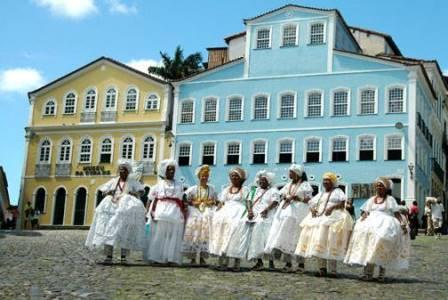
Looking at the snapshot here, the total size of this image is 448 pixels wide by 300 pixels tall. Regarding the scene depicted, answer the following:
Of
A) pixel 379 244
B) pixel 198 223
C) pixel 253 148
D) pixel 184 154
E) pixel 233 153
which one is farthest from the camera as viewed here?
pixel 184 154

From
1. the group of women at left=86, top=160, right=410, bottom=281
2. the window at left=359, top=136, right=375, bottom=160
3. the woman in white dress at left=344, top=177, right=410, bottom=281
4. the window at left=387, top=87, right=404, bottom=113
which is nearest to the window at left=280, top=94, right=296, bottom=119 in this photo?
the window at left=359, top=136, right=375, bottom=160

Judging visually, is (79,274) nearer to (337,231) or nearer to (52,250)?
(337,231)

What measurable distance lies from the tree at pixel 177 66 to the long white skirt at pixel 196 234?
49.2m

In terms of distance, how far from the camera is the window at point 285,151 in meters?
46.2

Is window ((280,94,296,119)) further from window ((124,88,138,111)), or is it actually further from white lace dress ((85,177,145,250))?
white lace dress ((85,177,145,250))

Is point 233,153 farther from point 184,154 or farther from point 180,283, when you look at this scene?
point 180,283

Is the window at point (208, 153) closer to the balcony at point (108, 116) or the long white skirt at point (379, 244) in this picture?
the balcony at point (108, 116)

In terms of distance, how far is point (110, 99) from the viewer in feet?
169

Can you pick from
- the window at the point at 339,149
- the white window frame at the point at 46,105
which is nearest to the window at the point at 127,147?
the white window frame at the point at 46,105

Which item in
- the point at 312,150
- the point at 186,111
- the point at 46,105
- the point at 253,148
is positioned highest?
the point at 46,105

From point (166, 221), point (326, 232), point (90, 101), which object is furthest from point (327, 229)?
point (90, 101)

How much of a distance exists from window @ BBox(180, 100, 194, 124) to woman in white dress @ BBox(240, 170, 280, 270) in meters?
35.5

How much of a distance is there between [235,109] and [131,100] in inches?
281

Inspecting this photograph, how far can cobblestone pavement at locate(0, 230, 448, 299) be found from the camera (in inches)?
376
